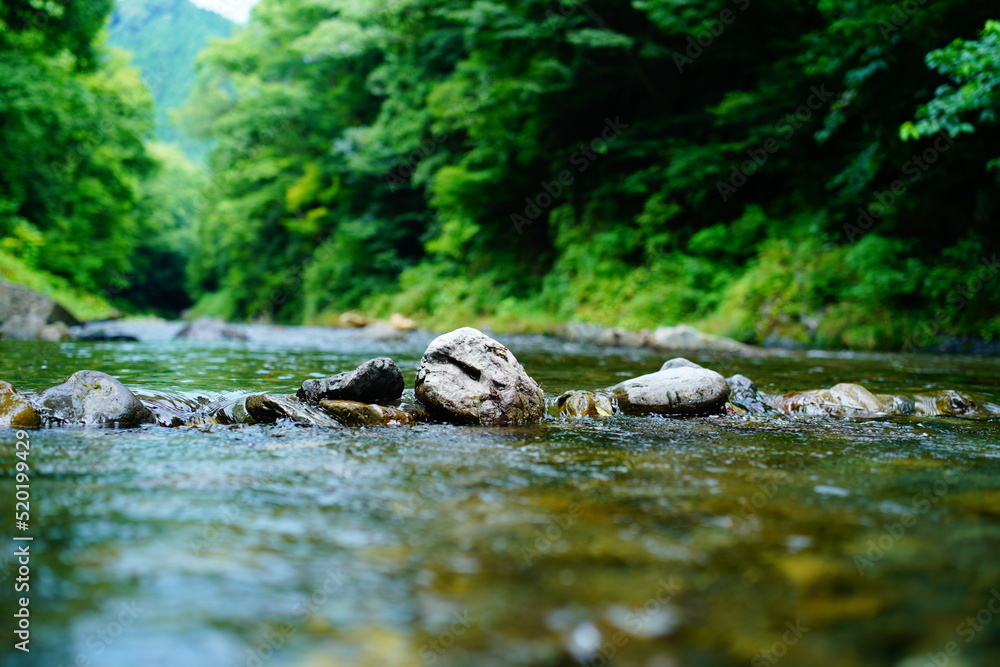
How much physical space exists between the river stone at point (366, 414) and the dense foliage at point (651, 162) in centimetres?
695

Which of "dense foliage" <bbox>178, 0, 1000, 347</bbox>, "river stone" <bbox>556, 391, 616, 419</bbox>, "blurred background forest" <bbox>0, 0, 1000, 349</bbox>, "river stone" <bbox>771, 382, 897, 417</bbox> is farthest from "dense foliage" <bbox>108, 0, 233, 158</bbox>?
"river stone" <bbox>771, 382, 897, 417</bbox>

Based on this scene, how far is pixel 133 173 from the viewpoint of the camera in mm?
26406

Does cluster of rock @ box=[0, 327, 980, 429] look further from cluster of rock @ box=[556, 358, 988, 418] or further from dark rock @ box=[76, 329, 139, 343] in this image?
dark rock @ box=[76, 329, 139, 343]

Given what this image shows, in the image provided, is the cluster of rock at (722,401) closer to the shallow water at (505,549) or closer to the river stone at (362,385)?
the shallow water at (505,549)

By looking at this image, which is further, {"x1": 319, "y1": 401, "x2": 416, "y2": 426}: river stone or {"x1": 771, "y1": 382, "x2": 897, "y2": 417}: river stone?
{"x1": 771, "y1": 382, "x2": 897, "y2": 417}: river stone

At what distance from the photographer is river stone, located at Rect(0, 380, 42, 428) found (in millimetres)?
4102

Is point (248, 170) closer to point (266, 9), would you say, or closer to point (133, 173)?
point (133, 173)

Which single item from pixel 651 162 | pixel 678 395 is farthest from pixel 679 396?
pixel 651 162

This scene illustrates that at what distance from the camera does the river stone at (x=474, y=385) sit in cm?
467

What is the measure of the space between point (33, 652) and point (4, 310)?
13897mm

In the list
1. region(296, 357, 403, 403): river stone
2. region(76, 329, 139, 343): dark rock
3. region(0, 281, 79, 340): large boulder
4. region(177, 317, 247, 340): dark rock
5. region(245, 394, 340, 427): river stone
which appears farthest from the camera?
region(177, 317, 247, 340): dark rock

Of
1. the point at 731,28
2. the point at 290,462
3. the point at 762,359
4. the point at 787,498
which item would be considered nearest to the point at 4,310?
the point at 290,462

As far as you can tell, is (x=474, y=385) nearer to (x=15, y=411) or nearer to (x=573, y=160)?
(x=15, y=411)

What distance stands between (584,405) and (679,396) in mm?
737
